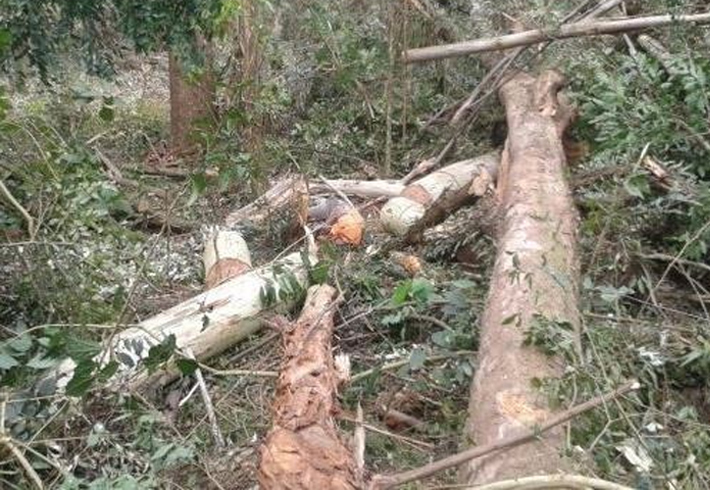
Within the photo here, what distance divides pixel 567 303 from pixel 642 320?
1.69ft

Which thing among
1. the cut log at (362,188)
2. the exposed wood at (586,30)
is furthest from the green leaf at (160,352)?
the exposed wood at (586,30)

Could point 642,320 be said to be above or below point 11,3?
below

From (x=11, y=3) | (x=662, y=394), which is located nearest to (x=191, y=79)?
(x=11, y=3)

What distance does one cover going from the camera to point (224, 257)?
4.58 m

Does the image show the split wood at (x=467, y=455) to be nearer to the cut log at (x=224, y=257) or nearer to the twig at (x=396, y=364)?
the twig at (x=396, y=364)

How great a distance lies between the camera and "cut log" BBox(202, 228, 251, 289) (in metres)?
4.43

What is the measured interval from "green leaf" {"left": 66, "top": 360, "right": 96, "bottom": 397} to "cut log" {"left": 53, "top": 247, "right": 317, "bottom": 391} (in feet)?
1.74

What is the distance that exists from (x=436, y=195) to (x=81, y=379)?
9.45 feet

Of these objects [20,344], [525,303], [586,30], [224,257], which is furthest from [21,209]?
[586,30]

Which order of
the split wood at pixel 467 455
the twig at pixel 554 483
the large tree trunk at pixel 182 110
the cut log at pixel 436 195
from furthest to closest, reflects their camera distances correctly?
1. the large tree trunk at pixel 182 110
2. the cut log at pixel 436 195
3. the split wood at pixel 467 455
4. the twig at pixel 554 483

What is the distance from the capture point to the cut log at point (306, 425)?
2.43 m

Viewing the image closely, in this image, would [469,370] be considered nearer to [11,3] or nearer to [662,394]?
[662,394]

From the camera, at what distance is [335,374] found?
3.14 metres

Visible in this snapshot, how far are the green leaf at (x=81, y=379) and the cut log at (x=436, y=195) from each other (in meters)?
2.43
